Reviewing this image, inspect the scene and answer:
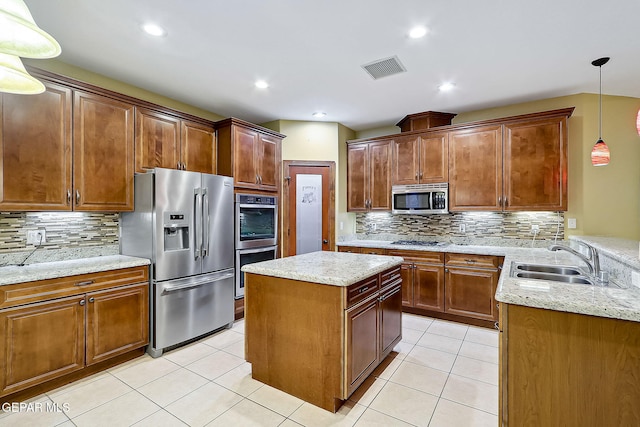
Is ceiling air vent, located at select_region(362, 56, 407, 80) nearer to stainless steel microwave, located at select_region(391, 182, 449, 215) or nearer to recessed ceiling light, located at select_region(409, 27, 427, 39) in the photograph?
recessed ceiling light, located at select_region(409, 27, 427, 39)

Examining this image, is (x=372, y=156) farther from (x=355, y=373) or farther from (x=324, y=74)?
(x=355, y=373)

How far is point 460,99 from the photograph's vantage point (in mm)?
3734

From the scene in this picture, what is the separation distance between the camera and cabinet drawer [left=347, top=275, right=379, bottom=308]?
200 cm

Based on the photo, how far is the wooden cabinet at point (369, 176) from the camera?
4465 millimetres

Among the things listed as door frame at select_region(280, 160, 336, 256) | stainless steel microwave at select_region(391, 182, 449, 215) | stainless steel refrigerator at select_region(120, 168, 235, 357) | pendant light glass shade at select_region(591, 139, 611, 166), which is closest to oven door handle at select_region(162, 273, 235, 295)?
stainless steel refrigerator at select_region(120, 168, 235, 357)

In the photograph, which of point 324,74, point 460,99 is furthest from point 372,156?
point 324,74

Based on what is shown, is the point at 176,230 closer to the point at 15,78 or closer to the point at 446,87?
the point at 15,78

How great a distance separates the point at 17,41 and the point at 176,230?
1.97 metres

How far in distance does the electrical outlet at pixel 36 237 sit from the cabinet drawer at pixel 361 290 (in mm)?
2797

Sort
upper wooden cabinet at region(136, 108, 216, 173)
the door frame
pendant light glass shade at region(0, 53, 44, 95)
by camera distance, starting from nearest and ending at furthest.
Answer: pendant light glass shade at region(0, 53, 44, 95) → upper wooden cabinet at region(136, 108, 216, 173) → the door frame

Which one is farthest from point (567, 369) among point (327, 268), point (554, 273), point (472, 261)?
point (472, 261)

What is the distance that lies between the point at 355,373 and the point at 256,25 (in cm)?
268

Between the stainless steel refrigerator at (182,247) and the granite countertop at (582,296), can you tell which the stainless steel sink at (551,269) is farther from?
the stainless steel refrigerator at (182,247)

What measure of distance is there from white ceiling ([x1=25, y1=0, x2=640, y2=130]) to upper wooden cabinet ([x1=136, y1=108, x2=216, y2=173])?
401 millimetres
